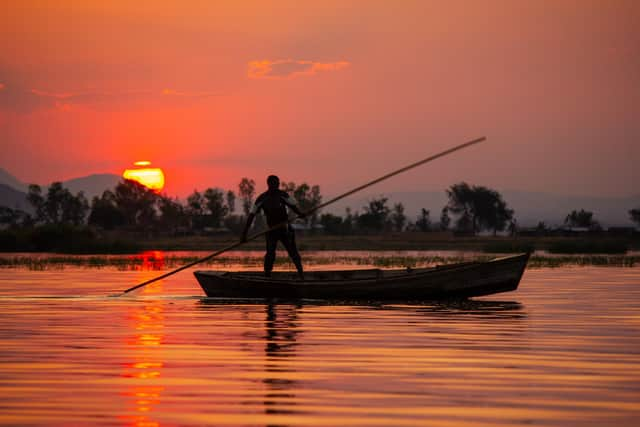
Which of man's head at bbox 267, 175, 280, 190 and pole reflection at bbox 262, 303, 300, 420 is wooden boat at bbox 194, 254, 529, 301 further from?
pole reflection at bbox 262, 303, 300, 420

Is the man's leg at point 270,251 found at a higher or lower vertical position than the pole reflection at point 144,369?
higher

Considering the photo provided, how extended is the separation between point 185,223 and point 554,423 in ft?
458

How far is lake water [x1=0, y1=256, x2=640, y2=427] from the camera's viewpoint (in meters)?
8.62

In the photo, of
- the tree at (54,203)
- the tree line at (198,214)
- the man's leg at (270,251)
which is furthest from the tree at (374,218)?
the man's leg at (270,251)

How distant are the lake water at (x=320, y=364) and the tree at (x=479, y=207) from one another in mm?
148094

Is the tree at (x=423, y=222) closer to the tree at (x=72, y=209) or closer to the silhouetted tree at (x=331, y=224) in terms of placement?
the silhouetted tree at (x=331, y=224)

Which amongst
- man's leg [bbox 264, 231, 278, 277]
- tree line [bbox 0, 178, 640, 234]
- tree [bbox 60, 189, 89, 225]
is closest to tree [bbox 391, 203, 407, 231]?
tree line [bbox 0, 178, 640, 234]

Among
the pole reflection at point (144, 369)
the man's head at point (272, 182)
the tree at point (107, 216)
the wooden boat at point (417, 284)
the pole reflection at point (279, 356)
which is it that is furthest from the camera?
the tree at point (107, 216)

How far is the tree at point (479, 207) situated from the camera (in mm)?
167625

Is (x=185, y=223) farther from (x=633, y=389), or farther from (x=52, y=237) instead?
(x=633, y=389)

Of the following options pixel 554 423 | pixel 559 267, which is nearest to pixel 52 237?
pixel 559 267

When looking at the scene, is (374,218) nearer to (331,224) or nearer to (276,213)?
(331,224)

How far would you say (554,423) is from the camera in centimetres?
816

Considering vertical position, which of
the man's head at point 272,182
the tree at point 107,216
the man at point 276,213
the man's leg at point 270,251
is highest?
the tree at point 107,216
